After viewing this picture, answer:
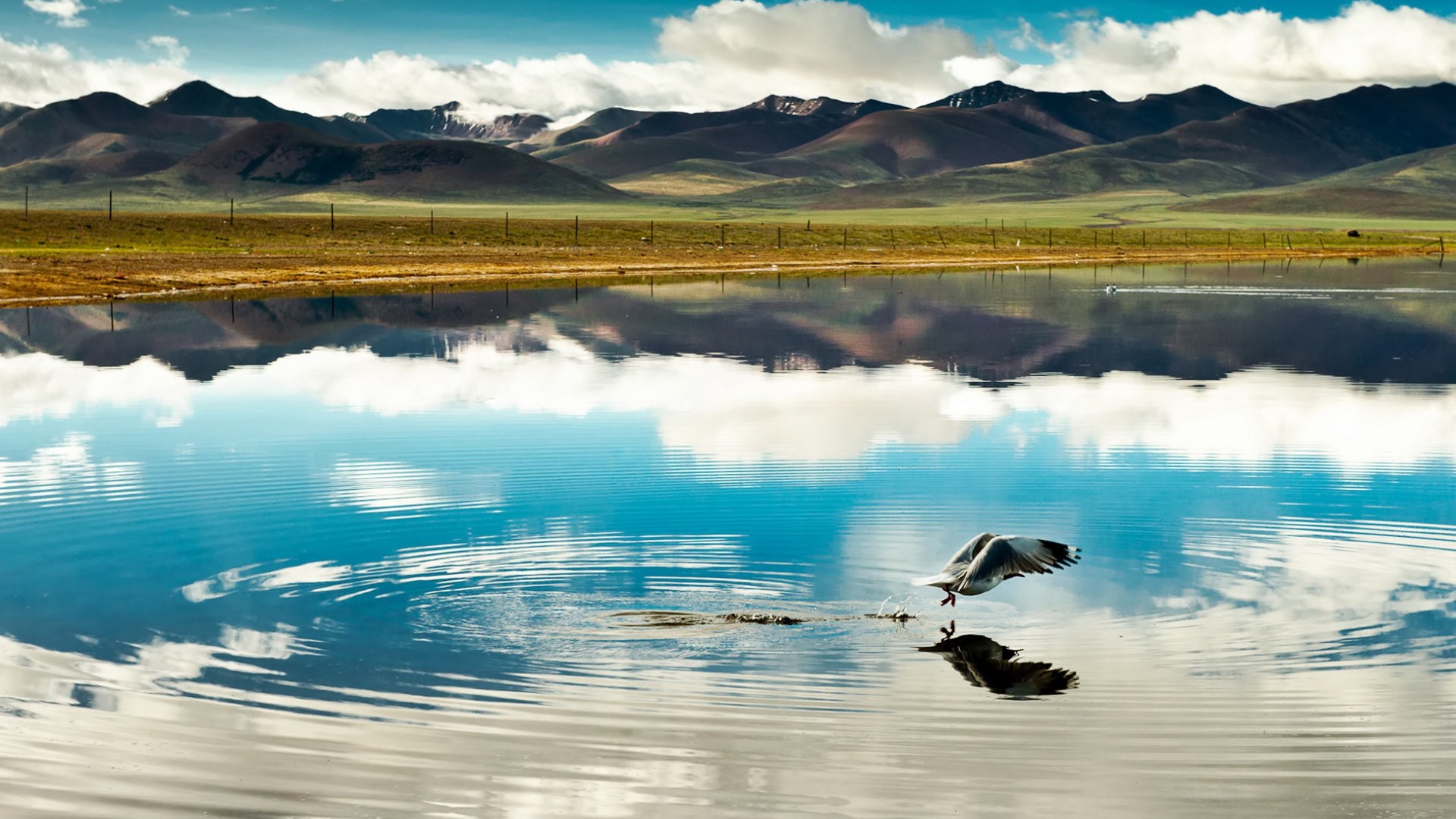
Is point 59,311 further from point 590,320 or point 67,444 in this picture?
point 67,444

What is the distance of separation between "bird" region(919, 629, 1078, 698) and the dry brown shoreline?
55881mm

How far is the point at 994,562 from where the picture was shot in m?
14.6

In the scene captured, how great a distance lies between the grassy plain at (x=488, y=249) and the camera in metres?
78.1

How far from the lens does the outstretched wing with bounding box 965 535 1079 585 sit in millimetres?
14492

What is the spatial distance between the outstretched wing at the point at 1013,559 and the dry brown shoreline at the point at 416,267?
2205 inches

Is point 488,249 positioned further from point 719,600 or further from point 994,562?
point 994,562

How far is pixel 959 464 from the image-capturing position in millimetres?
23906

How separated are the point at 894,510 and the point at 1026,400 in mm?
12977

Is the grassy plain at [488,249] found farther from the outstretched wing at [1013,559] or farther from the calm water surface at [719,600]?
the outstretched wing at [1013,559]

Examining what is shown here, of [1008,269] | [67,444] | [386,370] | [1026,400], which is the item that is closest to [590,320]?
[386,370]

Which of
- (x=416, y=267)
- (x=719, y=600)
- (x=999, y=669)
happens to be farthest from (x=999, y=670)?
(x=416, y=267)

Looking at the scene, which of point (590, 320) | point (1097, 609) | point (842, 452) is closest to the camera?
point (1097, 609)

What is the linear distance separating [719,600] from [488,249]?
103480 mm

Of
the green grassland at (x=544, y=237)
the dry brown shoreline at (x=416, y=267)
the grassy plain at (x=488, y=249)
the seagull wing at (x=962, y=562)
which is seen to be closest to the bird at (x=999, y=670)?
the seagull wing at (x=962, y=562)
